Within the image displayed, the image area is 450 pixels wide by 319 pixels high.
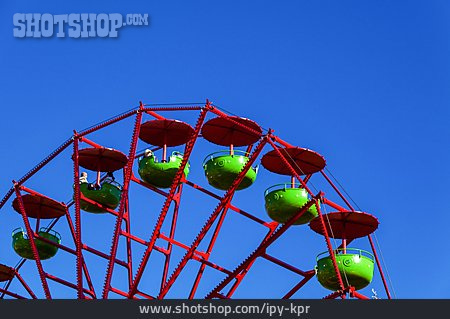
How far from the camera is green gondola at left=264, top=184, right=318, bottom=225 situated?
28.1 meters

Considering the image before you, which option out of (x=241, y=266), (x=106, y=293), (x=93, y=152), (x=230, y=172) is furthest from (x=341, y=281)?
(x=93, y=152)

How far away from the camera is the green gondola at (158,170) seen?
30.5 metres

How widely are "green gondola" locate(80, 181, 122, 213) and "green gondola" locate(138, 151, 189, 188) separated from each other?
1466mm

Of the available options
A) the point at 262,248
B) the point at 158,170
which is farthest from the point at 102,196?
the point at 262,248

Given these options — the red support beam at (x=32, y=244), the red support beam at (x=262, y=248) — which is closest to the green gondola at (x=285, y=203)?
the red support beam at (x=262, y=248)

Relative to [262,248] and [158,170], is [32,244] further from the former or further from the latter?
[262,248]

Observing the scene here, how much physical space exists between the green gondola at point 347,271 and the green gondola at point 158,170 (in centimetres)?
547

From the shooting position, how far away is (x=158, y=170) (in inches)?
1200

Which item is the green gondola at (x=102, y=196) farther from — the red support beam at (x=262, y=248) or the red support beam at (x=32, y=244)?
the red support beam at (x=262, y=248)

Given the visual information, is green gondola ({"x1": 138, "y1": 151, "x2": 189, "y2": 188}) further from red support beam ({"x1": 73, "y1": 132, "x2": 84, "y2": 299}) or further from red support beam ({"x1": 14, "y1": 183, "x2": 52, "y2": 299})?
red support beam ({"x1": 14, "y1": 183, "x2": 52, "y2": 299})

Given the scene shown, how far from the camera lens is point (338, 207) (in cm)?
2848
